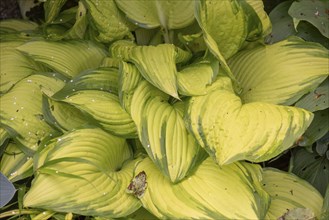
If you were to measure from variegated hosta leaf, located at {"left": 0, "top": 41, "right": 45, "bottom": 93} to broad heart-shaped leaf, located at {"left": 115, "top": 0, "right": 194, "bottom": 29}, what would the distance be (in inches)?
10.6

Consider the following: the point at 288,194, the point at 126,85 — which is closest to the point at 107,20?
the point at 126,85

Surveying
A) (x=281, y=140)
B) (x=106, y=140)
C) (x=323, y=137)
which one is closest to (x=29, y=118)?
(x=106, y=140)

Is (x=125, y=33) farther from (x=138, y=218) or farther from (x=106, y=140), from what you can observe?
(x=138, y=218)

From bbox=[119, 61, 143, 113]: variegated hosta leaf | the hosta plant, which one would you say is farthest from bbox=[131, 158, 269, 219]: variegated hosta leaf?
bbox=[119, 61, 143, 113]: variegated hosta leaf

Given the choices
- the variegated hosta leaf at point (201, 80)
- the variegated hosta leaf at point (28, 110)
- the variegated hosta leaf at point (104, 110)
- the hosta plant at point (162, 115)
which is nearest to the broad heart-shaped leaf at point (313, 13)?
the hosta plant at point (162, 115)

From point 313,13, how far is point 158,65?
0.42 m

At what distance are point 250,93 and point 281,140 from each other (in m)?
0.23

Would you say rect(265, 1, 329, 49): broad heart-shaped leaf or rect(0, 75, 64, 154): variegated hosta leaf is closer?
rect(0, 75, 64, 154): variegated hosta leaf

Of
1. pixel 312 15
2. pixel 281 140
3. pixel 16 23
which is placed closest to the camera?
pixel 281 140

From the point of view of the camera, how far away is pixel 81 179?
3.68 feet

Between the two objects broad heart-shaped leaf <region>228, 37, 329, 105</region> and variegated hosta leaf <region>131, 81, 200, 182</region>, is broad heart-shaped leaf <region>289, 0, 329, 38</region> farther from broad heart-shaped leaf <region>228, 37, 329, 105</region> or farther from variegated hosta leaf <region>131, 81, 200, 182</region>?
variegated hosta leaf <region>131, 81, 200, 182</region>

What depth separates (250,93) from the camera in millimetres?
1266

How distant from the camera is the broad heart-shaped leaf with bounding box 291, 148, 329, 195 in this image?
1.34m

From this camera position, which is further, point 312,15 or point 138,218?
point 312,15
